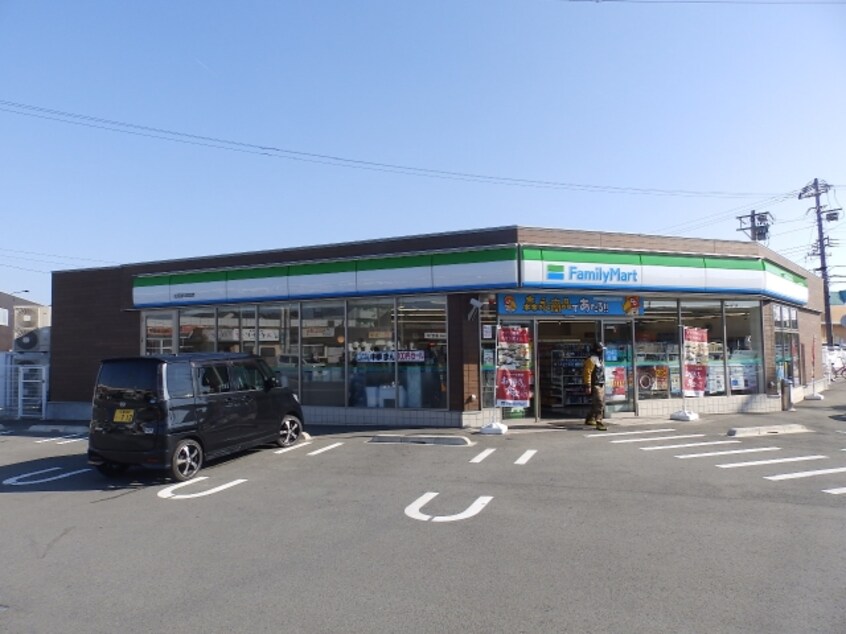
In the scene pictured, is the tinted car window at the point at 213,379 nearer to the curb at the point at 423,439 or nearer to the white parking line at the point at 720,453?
the curb at the point at 423,439

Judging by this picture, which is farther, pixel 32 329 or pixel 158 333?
pixel 32 329

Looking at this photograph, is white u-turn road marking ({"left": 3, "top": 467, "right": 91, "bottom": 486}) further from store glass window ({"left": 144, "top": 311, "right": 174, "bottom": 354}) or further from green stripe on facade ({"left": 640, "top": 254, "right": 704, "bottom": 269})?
green stripe on facade ({"left": 640, "top": 254, "right": 704, "bottom": 269})

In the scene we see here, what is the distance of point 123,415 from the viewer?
9008 mm

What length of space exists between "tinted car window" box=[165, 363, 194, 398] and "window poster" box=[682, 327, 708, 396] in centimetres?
1200

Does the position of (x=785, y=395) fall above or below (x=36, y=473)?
above

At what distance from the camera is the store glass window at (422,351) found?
14.0 meters

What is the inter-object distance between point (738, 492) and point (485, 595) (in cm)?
469

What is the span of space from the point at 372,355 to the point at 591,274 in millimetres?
5728

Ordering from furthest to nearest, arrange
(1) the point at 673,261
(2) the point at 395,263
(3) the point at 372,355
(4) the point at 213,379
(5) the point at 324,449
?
(3) the point at 372,355, (1) the point at 673,261, (2) the point at 395,263, (5) the point at 324,449, (4) the point at 213,379

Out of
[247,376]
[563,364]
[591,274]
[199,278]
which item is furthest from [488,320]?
[199,278]

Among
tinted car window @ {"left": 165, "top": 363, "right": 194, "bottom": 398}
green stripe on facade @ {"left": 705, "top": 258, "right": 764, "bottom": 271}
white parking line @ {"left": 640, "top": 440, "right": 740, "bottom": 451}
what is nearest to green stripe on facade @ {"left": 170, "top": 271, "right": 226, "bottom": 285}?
tinted car window @ {"left": 165, "top": 363, "right": 194, "bottom": 398}

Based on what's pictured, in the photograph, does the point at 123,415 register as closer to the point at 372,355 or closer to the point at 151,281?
the point at 372,355

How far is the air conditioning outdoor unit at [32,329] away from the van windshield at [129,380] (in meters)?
13.0

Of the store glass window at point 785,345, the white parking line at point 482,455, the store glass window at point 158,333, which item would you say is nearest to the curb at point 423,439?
the white parking line at point 482,455
